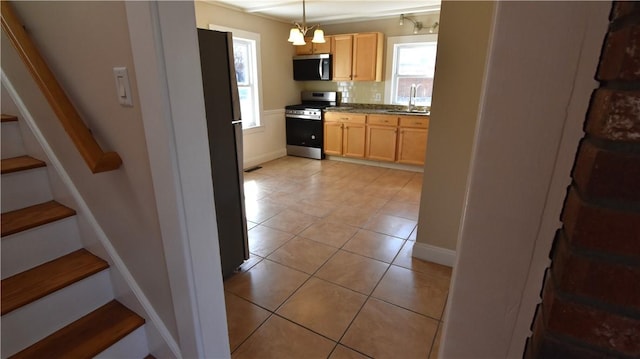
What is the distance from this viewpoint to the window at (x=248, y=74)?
471cm

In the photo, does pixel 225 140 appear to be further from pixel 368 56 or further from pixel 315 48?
pixel 315 48

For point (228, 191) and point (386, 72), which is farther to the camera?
point (386, 72)

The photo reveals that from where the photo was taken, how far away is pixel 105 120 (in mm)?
1095

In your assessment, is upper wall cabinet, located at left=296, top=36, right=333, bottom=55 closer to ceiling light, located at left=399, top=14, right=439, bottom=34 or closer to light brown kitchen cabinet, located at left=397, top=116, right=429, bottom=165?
ceiling light, located at left=399, top=14, right=439, bottom=34

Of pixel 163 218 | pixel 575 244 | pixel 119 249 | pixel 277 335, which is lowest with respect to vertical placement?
pixel 277 335

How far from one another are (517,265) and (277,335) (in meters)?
1.41

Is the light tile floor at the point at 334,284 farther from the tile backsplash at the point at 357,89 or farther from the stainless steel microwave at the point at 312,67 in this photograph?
the stainless steel microwave at the point at 312,67

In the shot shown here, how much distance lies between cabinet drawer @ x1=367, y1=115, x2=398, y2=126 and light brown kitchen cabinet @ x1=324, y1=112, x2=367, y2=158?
0.11 metres

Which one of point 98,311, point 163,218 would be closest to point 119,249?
point 98,311

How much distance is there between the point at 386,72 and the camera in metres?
5.20

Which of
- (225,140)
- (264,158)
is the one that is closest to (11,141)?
(225,140)

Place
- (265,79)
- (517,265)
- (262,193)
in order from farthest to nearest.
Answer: (265,79) < (262,193) < (517,265)

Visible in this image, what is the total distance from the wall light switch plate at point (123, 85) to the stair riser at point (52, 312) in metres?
0.85

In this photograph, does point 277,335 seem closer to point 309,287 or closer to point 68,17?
point 309,287
